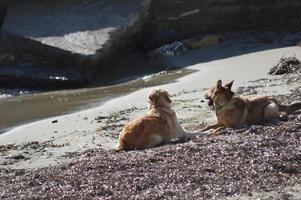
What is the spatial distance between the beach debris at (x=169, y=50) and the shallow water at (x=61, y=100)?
1822 millimetres

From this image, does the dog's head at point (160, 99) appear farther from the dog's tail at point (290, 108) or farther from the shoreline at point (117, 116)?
the dog's tail at point (290, 108)

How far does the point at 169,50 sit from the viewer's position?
18.9 meters

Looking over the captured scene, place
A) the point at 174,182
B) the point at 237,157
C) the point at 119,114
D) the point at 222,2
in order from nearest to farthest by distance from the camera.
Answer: the point at 174,182 < the point at 237,157 < the point at 119,114 < the point at 222,2

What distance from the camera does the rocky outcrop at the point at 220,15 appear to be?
20219mm

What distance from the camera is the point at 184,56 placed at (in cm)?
1850

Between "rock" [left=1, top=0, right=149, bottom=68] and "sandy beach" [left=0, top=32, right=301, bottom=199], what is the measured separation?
2435mm

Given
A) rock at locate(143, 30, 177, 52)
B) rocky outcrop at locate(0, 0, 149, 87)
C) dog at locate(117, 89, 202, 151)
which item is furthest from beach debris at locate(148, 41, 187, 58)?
dog at locate(117, 89, 202, 151)

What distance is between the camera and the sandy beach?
8453 mm

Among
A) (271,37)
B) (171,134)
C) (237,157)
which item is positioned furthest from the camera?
(271,37)

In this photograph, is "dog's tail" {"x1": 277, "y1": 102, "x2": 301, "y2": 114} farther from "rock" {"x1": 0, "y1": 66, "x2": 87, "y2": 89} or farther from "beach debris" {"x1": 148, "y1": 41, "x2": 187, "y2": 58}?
"beach debris" {"x1": 148, "y1": 41, "x2": 187, "y2": 58}

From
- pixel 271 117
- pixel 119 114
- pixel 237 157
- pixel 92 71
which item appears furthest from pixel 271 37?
pixel 237 157

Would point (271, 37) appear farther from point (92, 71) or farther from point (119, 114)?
point (119, 114)

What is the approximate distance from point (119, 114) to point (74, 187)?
15.7ft

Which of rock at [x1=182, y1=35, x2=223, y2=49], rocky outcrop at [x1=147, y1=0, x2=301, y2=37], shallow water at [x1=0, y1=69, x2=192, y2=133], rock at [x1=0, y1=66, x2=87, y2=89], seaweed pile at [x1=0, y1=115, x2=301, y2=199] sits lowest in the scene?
seaweed pile at [x1=0, y1=115, x2=301, y2=199]
